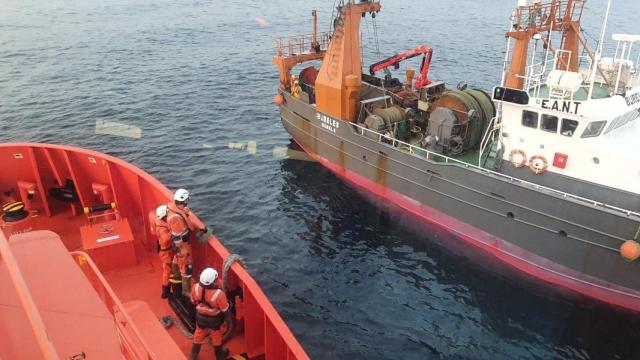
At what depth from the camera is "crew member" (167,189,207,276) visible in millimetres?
8562

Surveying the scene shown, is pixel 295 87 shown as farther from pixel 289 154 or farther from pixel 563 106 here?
pixel 563 106

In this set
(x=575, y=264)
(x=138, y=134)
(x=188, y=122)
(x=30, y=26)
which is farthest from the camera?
(x=30, y=26)

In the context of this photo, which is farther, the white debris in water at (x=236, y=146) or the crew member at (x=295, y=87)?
the white debris in water at (x=236, y=146)

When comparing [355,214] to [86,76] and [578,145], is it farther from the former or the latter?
[86,76]

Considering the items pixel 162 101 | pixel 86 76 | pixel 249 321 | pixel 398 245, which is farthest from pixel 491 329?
pixel 86 76

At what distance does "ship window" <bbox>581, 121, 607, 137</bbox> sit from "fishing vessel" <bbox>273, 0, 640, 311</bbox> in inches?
1.2

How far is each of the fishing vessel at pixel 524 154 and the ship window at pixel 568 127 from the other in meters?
0.02

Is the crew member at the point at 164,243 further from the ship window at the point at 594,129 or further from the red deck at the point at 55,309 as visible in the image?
the ship window at the point at 594,129

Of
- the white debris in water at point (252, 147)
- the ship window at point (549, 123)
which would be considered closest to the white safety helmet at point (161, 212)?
the ship window at point (549, 123)

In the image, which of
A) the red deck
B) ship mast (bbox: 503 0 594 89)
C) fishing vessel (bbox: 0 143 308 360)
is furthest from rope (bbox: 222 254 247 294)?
ship mast (bbox: 503 0 594 89)

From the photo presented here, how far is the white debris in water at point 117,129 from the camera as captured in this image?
22.3 meters

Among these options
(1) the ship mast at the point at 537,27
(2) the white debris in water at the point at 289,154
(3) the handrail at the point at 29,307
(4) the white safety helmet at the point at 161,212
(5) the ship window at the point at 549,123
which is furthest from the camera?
(2) the white debris in water at the point at 289,154

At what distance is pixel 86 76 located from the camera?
99.7 ft

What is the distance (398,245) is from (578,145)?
18.8 feet
